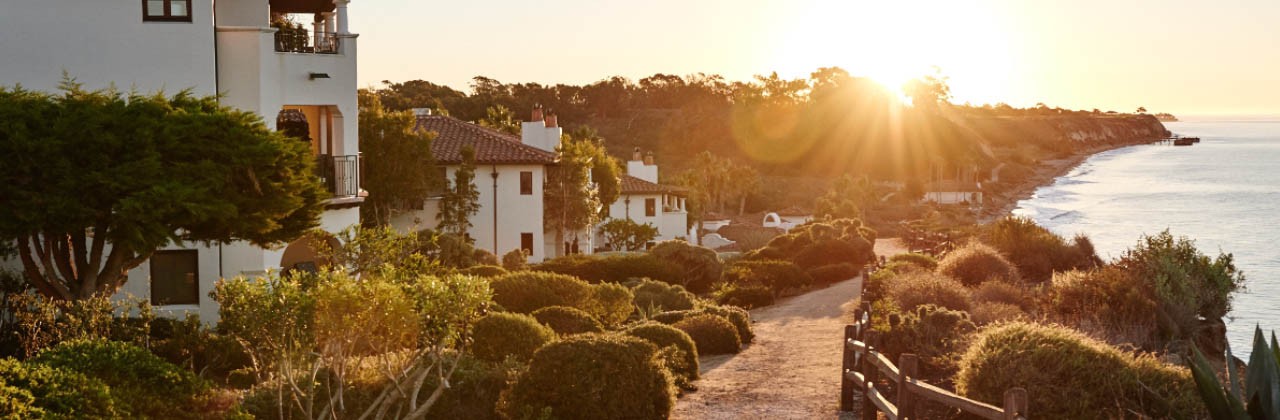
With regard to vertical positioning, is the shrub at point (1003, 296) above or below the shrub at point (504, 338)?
below

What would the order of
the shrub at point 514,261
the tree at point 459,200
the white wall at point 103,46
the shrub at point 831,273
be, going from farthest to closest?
the tree at point 459,200, the shrub at point 831,273, the shrub at point 514,261, the white wall at point 103,46

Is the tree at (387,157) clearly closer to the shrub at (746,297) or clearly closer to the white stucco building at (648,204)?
the shrub at (746,297)

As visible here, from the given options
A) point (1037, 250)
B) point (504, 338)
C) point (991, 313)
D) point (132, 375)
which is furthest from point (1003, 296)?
point (132, 375)

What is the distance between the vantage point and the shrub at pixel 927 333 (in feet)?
66.0

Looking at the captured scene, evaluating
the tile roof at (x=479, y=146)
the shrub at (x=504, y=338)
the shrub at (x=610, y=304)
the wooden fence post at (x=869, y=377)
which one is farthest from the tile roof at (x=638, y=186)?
the wooden fence post at (x=869, y=377)

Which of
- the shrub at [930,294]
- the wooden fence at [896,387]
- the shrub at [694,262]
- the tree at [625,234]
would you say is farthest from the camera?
the tree at [625,234]

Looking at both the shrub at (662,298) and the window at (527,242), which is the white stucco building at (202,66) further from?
the window at (527,242)

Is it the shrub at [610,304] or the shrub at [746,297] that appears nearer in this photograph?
the shrub at [610,304]

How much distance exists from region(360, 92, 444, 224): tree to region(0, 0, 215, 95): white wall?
17200 millimetres

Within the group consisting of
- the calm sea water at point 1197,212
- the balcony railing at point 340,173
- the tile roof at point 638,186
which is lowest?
the calm sea water at point 1197,212

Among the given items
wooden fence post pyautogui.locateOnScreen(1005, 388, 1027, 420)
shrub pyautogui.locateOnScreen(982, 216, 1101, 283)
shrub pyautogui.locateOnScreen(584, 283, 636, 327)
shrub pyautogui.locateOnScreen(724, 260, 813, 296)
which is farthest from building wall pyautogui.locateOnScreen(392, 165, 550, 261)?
wooden fence post pyautogui.locateOnScreen(1005, 388, 1027, 420)

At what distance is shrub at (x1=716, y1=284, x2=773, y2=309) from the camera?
118 ft

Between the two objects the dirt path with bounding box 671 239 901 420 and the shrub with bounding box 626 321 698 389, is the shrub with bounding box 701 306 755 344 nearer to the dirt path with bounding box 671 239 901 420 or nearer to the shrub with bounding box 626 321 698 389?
the dirt path with bounding box 671 239 901 420

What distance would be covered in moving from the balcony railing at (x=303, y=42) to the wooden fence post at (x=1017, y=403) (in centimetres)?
1894
